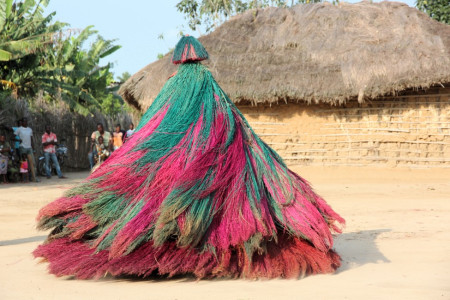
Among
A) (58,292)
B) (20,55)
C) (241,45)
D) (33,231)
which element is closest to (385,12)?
(241,45)

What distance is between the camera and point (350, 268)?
15.7ft

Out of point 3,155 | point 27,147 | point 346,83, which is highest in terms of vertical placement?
point 346,83

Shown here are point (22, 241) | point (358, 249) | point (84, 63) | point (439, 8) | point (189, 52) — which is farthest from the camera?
point (84, 63)

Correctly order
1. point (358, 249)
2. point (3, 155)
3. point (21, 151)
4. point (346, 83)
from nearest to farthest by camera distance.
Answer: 1. point (358, 249)
2. point (346, 83)
3. point (3, 155)
4. point (21, 151)

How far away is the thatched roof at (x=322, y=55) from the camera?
1305 cm

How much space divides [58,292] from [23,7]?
14938 mm

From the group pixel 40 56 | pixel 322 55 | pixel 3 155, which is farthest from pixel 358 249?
pixel 40 56

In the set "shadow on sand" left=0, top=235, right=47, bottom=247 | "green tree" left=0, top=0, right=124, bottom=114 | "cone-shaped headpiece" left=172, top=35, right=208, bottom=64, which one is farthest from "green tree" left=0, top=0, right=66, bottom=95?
"cone-shaped headpiece" left=172, top=35, right=208, bottom=64

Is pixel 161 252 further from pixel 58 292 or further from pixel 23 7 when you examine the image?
pixel 23 7

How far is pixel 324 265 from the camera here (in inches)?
177

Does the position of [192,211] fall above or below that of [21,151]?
above

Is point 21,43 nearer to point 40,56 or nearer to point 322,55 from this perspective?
point 40,56

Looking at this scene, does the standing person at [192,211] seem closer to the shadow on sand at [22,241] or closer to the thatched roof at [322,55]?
the shadow on sand at [22,241]

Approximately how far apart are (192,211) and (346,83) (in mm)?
9477
